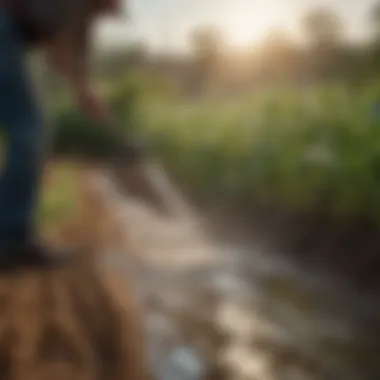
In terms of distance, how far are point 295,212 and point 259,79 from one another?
0.15 m

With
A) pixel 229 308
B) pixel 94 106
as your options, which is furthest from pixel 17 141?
pixel 229 308

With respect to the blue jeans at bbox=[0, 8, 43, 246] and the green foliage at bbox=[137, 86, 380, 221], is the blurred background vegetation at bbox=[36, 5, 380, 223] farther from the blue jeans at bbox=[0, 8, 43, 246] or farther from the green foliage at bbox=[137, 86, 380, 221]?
the blue jeans at bbox=[0, 8, 43, 246]

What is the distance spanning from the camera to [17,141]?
0.68 m

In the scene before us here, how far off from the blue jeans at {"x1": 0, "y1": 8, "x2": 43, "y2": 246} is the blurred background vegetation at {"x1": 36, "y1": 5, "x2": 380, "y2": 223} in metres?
0.13

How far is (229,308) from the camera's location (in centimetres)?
74

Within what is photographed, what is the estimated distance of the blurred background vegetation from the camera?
753 mm

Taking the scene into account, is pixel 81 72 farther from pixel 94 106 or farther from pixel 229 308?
pixel 229 308

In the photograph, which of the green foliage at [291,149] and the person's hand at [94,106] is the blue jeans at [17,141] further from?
the green foliage at [291,149]

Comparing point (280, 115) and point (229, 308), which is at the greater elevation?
point (280, 115)

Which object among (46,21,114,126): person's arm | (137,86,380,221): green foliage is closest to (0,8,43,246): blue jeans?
(46,21,114,126): person's arm

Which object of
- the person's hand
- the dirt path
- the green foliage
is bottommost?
the dirt path

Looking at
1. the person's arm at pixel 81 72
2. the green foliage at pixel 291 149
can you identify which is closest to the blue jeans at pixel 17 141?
the person's arm at pixel 81 72

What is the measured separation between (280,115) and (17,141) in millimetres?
280

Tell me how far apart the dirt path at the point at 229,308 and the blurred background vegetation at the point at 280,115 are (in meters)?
0.06
